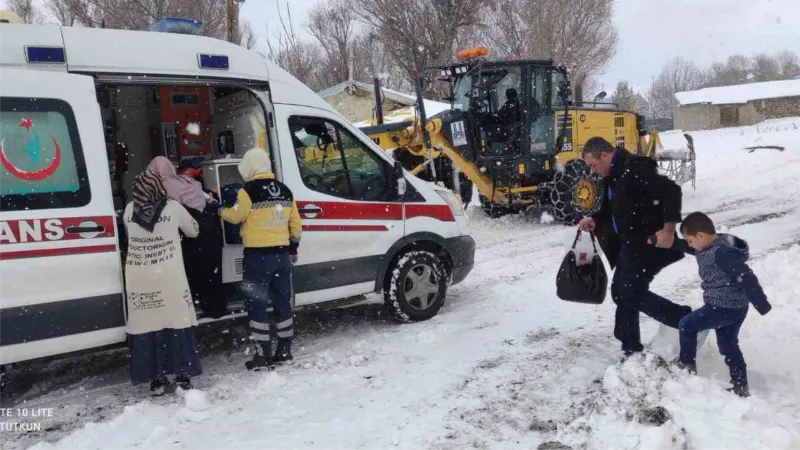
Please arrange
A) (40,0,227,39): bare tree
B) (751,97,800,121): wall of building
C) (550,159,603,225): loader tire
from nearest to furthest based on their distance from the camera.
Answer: (550,159,603,225): loader tire
(40,0,227,39): bare tree
(751,97,800,121): wall of building

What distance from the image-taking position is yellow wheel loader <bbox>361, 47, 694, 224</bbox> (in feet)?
36.8

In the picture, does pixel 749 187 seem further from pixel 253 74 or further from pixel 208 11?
pixel 208 11

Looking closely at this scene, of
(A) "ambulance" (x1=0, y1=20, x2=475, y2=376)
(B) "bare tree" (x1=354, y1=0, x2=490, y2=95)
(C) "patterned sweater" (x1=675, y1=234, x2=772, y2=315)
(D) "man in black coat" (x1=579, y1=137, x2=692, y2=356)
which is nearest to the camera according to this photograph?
(C) "patterned sweater" (x1=675, y1=234, x2=772, y2=315)

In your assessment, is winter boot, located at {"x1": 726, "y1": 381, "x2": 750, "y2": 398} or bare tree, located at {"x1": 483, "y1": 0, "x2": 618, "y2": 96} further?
bare tree, located at {"x1": 483, "y1": 0, "x2": 618, "y2": 96}

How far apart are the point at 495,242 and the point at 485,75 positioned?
3156 mm

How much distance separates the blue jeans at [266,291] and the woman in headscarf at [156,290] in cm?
Answer: 50

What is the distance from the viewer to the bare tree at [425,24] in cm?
3109

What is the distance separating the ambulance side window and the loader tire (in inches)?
342

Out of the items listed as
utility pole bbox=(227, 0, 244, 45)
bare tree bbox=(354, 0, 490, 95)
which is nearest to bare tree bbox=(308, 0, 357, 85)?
bare tree bbox=(354, 0, 490, 95)

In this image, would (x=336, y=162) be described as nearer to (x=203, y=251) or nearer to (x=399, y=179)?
(x=399, y=179)

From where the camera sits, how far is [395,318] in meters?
6.04

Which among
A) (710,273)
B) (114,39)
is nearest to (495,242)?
(710,273)

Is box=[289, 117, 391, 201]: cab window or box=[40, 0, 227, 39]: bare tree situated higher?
box=[40, 0, 227, 39]: bare tree

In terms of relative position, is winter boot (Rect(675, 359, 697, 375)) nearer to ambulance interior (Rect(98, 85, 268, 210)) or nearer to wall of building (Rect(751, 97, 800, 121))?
ambulance interior (Rect(98, 85, 268, 210))
